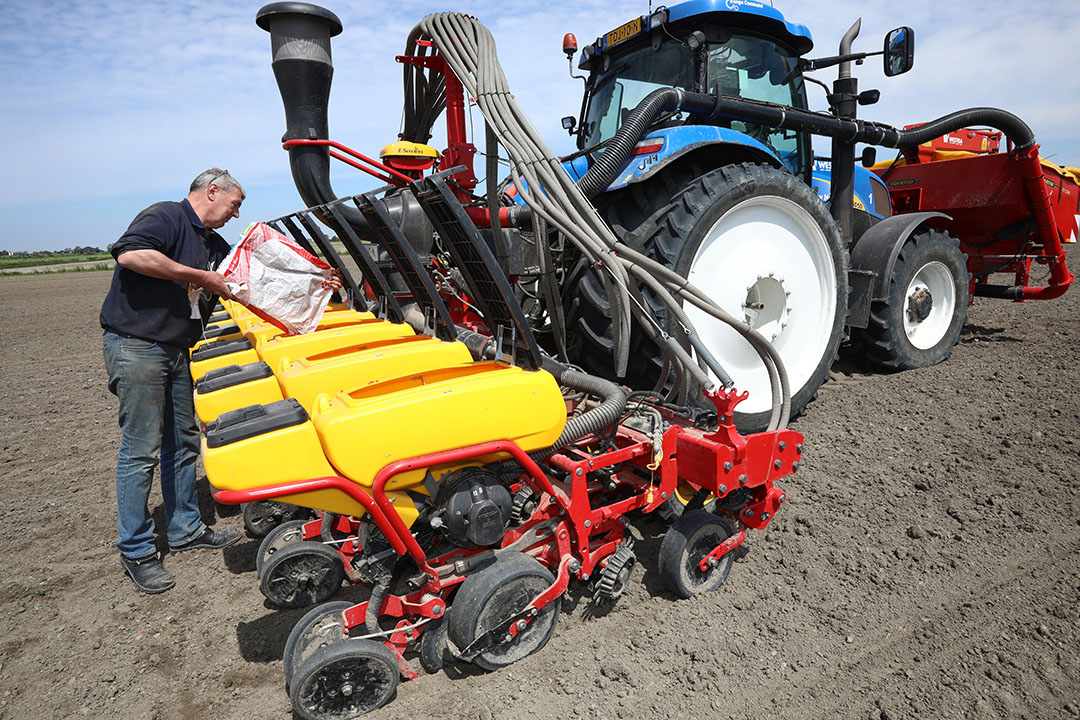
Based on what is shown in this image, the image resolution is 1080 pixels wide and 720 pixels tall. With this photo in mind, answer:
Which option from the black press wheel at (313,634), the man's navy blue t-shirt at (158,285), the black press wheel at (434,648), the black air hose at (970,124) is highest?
the black air hose at (970,124)

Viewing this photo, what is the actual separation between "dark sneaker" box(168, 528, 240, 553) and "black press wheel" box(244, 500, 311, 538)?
3.4 inches

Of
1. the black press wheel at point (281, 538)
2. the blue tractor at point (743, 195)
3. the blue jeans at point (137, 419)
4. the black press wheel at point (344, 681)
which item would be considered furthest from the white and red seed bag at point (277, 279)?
the black press wheel at point (344, 681)

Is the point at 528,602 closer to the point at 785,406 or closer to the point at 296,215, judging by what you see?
the point at 785,406

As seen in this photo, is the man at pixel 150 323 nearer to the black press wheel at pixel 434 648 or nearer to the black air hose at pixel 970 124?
the black press wheel at pixel 434 648

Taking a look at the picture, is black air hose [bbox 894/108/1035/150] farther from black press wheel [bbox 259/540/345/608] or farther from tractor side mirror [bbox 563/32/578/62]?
black press wheel [bbox 259/540/345/608]

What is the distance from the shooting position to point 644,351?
3.09m

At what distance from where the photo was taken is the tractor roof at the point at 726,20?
3566 millimetres

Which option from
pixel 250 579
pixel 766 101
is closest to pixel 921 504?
pixel 766 101

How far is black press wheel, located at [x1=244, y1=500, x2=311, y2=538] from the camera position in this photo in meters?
3.09

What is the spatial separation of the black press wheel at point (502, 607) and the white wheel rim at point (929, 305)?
3.93m

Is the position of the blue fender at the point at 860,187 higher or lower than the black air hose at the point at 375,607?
higher

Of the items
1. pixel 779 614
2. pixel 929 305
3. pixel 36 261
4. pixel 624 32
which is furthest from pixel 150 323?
pixel 36 261

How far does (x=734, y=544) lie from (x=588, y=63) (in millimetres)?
3466

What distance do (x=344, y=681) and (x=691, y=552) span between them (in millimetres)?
1277
